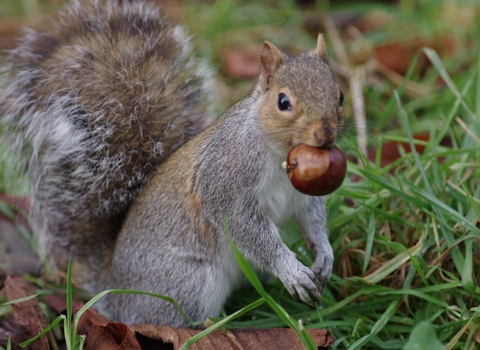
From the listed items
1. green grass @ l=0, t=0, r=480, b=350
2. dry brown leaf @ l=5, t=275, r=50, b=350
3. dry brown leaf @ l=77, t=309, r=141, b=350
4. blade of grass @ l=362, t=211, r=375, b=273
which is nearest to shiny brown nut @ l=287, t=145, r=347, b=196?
green grass @ l=0, t=0, r=480, b=350

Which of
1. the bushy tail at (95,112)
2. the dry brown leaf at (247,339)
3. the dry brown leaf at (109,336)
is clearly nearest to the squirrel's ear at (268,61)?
the bushy tail at (95,112)

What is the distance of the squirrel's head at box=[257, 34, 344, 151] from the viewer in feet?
6.13

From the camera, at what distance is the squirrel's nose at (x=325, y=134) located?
1.84 metres

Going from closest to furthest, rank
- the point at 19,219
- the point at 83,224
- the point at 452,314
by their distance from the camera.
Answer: the point at 452,314 < the point at 83,224 < the point at 19,219

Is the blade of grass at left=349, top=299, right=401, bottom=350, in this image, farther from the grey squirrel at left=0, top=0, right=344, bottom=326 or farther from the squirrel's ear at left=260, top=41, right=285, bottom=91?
the squirrel's ear at left=260, top=41, right=285, bottom=91

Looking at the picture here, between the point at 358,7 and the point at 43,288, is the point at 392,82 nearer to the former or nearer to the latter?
the point at 358,7

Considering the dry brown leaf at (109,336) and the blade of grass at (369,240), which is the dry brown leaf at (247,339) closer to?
the dry brown leaf at (109,336)

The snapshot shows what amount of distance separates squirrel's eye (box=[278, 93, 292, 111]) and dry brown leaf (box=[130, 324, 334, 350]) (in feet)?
2.27

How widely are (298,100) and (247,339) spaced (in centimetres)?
78

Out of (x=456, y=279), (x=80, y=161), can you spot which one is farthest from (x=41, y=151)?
(x=456, y=279)

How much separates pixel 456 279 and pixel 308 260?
22.3 inches

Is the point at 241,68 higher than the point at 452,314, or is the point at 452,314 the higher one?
the point at 241,68

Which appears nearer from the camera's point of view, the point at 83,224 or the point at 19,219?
the point at 83,224

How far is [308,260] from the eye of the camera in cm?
249
